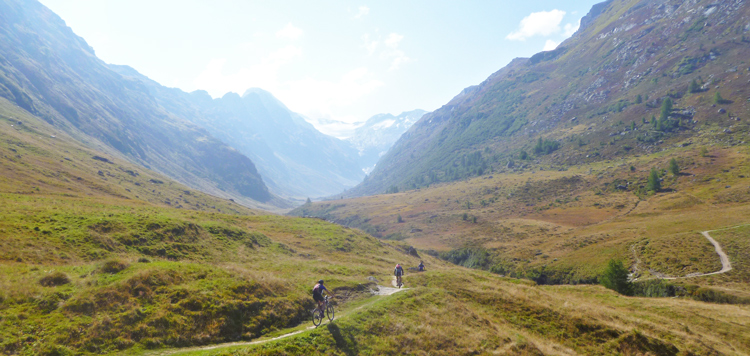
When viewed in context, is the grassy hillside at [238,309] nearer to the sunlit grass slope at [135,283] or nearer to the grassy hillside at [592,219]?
the sunlit grass slope at [135,283]

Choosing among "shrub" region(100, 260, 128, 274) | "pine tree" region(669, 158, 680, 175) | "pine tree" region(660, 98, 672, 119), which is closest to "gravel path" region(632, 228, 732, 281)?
"pine tree" region(669, 158, 680, 175)

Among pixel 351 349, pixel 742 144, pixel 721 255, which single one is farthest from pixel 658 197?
pixel 351 349

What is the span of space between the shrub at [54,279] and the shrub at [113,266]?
232 centimetres

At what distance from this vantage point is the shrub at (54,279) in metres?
19.8

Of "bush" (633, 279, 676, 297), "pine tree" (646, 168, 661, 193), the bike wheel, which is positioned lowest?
"bush" (633, 279, 676, 297)

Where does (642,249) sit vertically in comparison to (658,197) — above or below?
below

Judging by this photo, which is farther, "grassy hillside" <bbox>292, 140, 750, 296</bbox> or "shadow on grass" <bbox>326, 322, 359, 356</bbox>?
"grassy hillside" <bbox>292, 140, 750, 296</bbox>

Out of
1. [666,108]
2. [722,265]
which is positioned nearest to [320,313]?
[722,265]

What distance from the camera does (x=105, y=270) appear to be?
2289 cm

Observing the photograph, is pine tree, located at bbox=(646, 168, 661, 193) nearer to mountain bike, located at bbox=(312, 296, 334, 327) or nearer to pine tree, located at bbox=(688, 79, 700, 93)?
pine tree, located at bbox=(688, 79, 700, 93)

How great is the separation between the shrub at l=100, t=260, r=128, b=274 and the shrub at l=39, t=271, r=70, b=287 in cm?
232

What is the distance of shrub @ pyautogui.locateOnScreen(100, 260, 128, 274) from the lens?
2292 cm

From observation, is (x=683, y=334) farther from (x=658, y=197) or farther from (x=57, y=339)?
(x=658, y=197)

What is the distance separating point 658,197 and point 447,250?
72.7 metres
